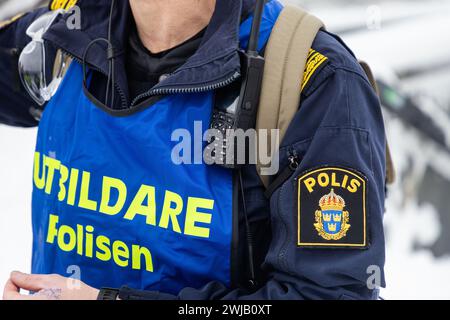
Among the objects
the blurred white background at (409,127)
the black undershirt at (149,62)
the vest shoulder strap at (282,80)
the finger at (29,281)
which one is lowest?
the finger at (29,281)

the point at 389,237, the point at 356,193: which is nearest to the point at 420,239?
the point at 389,237

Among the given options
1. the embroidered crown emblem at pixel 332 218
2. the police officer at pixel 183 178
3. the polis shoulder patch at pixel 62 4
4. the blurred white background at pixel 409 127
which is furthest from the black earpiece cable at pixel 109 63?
the blurred white background at pixel 409 127

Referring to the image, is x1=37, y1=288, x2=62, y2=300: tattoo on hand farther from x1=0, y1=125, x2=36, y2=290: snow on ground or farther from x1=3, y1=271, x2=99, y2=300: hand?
x1=0, y1=125, x2=36, y2=290: snow on ground

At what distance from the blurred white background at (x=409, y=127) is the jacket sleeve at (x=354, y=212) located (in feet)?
5.54

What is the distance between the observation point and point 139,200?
1.08 m

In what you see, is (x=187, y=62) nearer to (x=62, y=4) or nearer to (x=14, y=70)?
(x=62, y=4)

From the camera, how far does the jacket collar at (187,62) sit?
105 cm

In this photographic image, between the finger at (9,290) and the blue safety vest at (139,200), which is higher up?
the blue safety vest at (139,200)

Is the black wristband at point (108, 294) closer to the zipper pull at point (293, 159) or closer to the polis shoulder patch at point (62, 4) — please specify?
the zipper pull at point (293, 159)

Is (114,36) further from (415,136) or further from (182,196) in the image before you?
(415,136)

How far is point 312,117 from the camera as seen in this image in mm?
1010

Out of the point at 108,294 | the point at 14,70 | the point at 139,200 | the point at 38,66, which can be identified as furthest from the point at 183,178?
the point at 14,70

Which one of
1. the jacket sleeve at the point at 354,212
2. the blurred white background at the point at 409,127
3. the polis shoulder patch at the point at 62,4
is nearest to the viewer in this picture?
the jacket sleeve at the point at 354,212

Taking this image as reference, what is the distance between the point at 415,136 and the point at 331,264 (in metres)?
2.31
